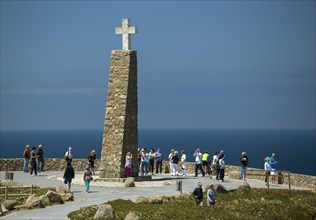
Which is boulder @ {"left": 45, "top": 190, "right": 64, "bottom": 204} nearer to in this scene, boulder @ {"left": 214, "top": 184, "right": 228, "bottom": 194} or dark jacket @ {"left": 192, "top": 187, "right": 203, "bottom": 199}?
dark jacket @ {"left": 192, "top": 187, "right": 203, "bottom": 199}

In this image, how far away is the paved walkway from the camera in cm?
2852

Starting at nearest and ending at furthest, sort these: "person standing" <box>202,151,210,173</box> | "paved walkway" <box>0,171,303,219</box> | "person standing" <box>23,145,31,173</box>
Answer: "paved walkway" <box>0,171,303,219</box>, "person standing" <box>202,151,210,173</box>, "person standing" <box>23,145,31,173</box>

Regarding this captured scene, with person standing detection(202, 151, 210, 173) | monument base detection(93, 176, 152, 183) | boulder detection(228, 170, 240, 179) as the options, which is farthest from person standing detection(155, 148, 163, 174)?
boulder detection(228, 170, 240, 179)

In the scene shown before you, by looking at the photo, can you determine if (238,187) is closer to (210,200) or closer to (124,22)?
(210,200)

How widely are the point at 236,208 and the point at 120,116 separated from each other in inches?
499

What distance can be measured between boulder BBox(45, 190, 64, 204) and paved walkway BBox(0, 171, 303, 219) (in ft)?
1.35

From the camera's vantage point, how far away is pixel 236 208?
30703 millimetres

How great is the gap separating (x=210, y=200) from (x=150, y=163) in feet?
54.5

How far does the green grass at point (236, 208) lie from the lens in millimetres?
26984

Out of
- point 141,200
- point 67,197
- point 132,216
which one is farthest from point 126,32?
point 132,216

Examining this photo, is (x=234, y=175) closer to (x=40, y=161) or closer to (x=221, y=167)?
(x=221, y=167)

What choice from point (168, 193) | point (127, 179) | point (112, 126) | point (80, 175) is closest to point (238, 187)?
point (168, 193)

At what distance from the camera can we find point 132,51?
42094mm

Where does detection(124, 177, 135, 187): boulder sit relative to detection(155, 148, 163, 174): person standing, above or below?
below
